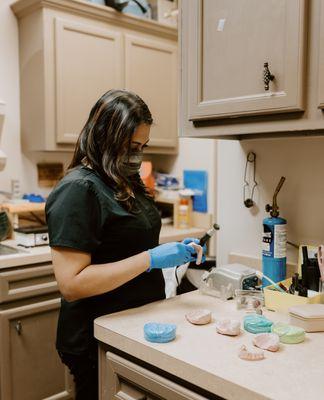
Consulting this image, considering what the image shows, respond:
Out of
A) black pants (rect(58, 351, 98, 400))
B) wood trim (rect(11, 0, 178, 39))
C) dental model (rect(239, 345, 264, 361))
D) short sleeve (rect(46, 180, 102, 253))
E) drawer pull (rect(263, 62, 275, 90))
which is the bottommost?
black pants (rect(58, 351, 98, 400))

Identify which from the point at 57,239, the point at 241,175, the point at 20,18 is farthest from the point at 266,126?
the point at 20,18

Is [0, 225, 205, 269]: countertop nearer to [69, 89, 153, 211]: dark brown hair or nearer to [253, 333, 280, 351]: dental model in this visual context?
[69, 89, 153, 211]: dark brown hair

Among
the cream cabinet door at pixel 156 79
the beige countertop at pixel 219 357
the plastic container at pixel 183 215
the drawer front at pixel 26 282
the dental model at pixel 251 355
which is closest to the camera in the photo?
the beige countertop at pixel 219 357

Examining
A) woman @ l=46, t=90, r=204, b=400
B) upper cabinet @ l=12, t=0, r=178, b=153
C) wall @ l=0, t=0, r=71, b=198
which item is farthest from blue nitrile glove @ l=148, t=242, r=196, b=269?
wall @ l=0, t=0, r=71, b=198

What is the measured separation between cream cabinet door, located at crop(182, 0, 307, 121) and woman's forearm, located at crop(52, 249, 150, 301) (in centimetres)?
55

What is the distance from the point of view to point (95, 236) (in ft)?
3.97

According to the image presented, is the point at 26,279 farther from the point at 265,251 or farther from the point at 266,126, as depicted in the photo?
the point at 266,126

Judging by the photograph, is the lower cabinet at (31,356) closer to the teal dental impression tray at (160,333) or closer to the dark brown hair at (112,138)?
the dark brown hair at (112,138)

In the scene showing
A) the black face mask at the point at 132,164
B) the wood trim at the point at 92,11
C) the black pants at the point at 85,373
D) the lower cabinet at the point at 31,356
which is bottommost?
the lower cabinet at the point at 31,356

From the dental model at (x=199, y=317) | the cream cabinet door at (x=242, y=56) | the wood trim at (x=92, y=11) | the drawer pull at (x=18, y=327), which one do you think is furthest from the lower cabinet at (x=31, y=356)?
the wood trim at (x=92, y=11)

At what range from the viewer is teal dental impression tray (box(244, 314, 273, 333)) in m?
1.11

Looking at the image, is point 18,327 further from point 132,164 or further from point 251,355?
point 251,355

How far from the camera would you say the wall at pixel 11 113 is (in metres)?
2.63

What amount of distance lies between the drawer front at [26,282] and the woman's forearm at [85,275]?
900mm
